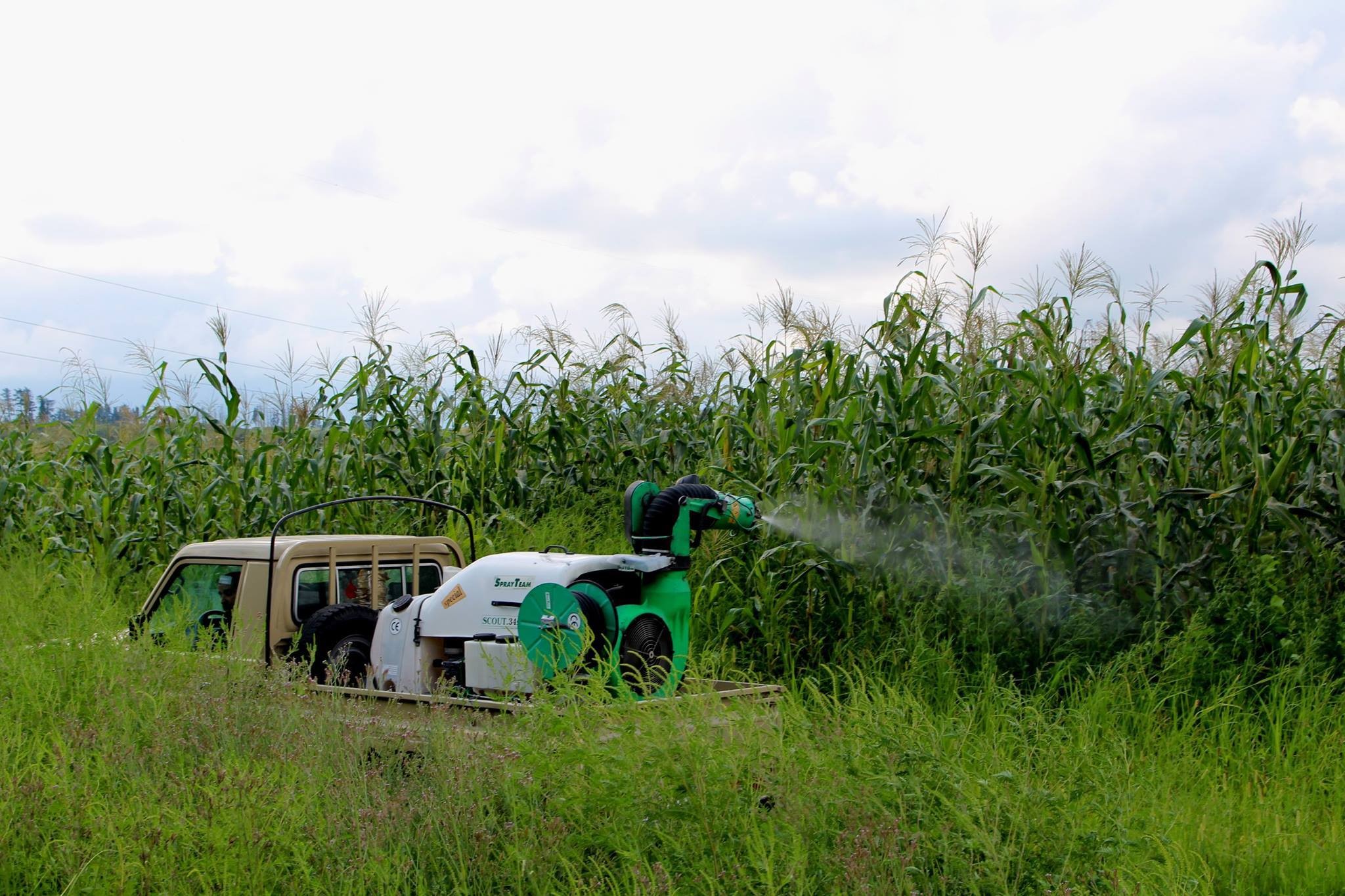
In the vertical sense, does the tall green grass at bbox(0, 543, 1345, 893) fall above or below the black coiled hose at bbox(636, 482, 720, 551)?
below

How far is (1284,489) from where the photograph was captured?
614 cm

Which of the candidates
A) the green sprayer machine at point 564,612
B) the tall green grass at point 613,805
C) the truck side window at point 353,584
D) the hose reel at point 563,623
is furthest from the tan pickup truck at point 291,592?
the hose reel at point 563,623

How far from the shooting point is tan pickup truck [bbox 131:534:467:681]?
5.71m

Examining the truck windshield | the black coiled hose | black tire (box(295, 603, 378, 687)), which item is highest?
the black coiled hose

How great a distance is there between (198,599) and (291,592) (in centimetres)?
91

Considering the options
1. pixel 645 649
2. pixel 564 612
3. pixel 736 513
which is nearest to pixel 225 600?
pixel 564 612

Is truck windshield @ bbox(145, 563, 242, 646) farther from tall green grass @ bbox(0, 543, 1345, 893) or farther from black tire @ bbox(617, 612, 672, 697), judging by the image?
black tire @ bbox(617, 612, 672, 697)

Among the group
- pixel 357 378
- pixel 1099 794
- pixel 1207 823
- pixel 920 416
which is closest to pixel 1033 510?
pixel 920 416

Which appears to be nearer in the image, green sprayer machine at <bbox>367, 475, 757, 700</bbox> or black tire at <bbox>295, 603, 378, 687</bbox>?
green sprayer machine at <bbox>367, 475, 757, 700</bbox>

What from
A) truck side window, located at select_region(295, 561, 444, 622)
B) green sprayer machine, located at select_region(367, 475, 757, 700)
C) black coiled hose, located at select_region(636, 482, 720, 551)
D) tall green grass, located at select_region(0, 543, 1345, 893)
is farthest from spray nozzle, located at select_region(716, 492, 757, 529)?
truck side window, located at select_region(295, 561, 444, 622)

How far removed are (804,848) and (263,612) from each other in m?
3.79

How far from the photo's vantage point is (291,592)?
5.78 m

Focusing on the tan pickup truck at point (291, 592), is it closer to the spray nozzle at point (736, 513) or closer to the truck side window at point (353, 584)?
the truck side window at point (353, 584)

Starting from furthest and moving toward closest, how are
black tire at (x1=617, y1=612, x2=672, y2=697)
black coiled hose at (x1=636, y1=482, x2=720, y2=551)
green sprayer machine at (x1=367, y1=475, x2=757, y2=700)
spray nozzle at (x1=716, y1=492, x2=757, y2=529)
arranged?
spray nozzle at (x1=716, y1=492, x2=757, y2=529) < black coiled hose at (x1=636, y1=482, x2=720, y2=551) < black tire at (x1=617, y1=612, x2=672, y2=697) < green sprayer machine at (x1=367, y1=475, x2=757, y2=700)
